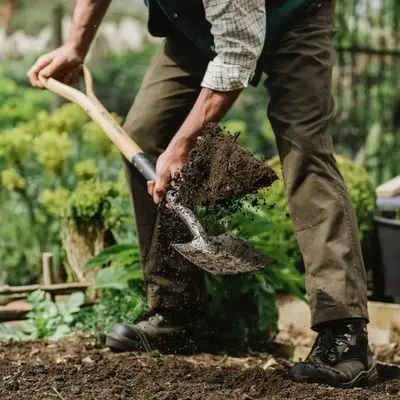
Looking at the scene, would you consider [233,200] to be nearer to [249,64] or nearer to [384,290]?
[249,64]

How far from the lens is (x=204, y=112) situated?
3377mm

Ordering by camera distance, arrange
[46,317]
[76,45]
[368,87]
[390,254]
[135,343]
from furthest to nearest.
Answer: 1. [368,87]
2. [390,254]
3. [46,317]
4. [76,45]
5. [135,343]

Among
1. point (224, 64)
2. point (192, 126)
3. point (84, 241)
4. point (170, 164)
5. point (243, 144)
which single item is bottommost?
point (84, 241)

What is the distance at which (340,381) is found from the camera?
3488 mm

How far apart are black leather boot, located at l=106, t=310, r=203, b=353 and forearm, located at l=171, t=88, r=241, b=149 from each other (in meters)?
1.03

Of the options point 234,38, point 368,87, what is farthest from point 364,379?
point 368,87

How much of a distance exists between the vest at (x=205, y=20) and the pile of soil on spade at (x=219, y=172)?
0.46 meters

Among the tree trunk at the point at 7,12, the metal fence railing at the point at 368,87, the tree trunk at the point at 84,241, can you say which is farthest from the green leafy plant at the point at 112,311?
the tree trunk at the point at 7,12

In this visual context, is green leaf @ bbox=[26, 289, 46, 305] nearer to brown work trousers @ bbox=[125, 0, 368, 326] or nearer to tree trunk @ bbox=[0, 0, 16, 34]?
brown work trousers @ bbox=[125, 0, 368, 326]

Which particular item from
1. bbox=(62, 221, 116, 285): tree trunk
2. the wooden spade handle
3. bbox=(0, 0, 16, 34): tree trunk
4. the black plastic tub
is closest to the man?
the wooden spade handle

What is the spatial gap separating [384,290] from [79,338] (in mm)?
1799

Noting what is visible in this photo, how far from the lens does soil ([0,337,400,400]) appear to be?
10.6 ft

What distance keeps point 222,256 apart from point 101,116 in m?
0.90

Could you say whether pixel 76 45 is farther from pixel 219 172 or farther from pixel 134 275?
pixel 219 172
